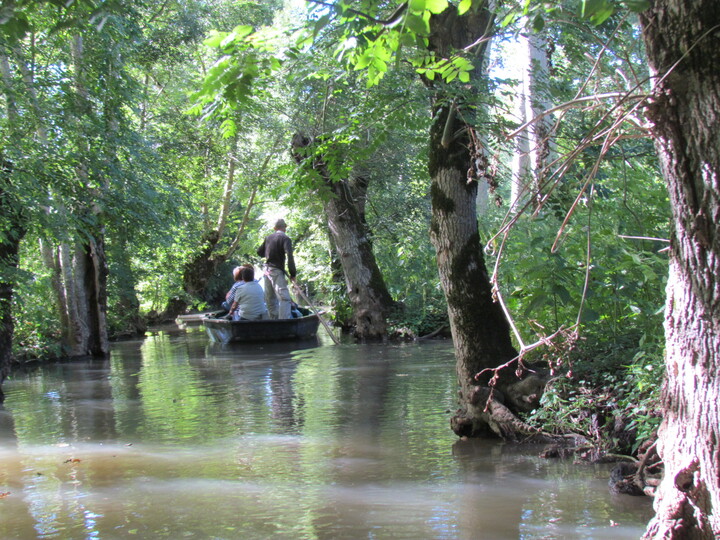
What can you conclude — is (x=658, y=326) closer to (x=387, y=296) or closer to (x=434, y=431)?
(x=434, y=431)

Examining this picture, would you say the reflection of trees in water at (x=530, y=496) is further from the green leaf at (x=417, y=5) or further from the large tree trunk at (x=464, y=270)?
the green leaf at (x=417, y=5)

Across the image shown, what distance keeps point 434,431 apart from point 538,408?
1025 millimetres

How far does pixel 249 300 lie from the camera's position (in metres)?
16.7

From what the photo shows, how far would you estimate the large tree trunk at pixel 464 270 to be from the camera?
627 cm

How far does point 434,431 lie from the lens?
21.7ft

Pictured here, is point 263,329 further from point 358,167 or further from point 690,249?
point 690,249

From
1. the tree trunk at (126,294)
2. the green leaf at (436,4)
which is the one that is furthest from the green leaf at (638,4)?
the tree trunk at (126,294)

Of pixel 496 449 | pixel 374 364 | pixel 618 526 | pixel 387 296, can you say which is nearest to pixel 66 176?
pixel 374 364

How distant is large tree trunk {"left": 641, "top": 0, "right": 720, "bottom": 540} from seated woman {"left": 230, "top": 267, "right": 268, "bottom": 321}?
A: 1405 cm

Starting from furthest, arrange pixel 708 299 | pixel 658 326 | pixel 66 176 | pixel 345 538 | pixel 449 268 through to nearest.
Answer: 1. pixel 66 176
2. pixel 449 268
3. pixel 658 326
4. pixel 345 538
5. pixel 708 299

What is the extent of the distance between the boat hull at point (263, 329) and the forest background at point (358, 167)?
58.2 inches

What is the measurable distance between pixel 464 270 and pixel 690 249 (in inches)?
134

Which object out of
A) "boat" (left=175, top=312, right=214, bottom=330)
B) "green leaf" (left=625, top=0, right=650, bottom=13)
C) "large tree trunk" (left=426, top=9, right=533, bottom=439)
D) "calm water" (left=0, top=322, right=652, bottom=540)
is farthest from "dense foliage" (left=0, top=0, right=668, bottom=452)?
"boat" (left=175, top=312, right=214, bottom=330)

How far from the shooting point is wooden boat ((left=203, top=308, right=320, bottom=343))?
631 inches
